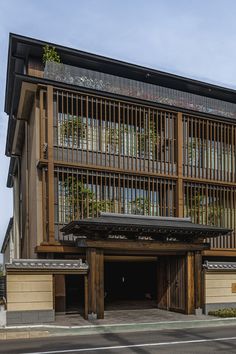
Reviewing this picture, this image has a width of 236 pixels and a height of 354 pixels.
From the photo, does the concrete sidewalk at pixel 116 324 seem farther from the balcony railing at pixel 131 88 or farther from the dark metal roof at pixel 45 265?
the balcony railing at pixel 131 88

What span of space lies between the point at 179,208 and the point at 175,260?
327 cm

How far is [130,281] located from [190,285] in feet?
29.0

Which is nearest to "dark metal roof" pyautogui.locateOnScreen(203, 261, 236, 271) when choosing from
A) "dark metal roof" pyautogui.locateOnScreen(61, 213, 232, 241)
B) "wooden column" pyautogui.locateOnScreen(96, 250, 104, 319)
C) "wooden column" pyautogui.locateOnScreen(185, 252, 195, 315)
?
"wooden column" pyautogui.locateOnScreen(185, 252, 195, 315)

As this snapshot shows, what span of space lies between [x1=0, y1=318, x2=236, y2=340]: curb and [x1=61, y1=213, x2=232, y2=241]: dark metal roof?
4.01 m

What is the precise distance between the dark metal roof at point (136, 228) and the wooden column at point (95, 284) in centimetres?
86

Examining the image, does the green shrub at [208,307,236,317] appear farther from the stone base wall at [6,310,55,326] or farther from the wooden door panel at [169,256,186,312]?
the stone base wall at [6,310,55,326]

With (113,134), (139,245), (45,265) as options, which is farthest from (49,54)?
(45,265)

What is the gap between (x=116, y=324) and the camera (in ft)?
56.0

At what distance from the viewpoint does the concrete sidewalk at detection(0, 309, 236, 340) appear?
15672 millimetres

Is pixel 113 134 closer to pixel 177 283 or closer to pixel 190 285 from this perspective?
pixel 177 283

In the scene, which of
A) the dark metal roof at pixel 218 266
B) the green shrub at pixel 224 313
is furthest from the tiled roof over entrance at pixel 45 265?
the green shrub at pixel 224 313

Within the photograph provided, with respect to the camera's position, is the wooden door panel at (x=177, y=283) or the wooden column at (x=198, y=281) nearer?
the wooden column at (x=198, y=281)

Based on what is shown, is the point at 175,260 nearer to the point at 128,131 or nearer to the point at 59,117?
the point at 128,131

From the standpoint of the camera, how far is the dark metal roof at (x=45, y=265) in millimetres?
17797
